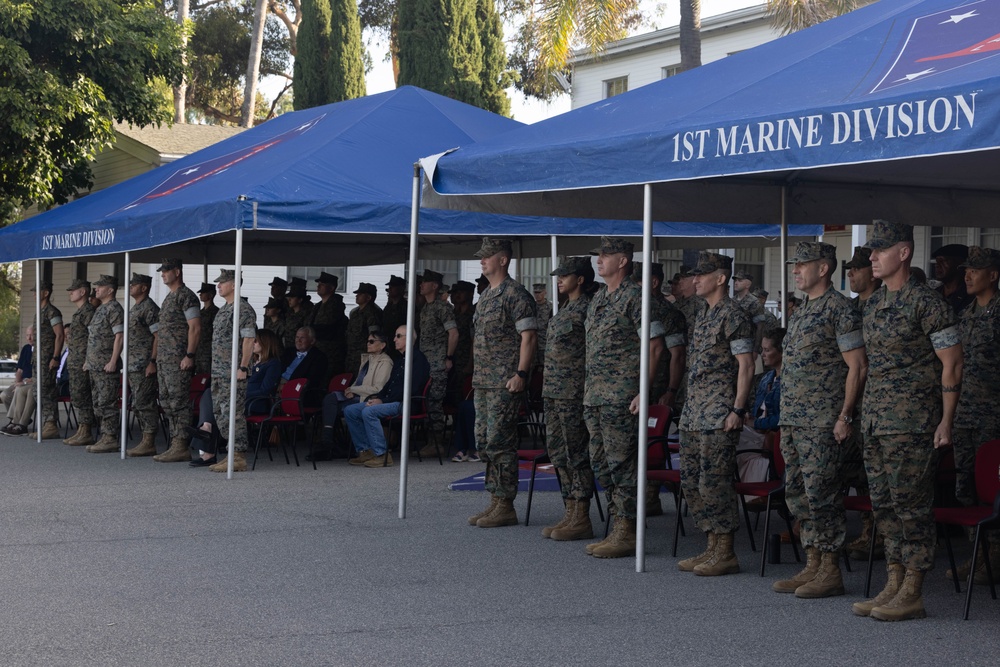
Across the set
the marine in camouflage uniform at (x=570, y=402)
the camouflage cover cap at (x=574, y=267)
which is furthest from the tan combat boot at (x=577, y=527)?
the camouflage cover cap at (x=574, y=267)

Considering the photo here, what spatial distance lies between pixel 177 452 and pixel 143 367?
1.12 metres

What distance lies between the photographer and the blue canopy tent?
5488mm

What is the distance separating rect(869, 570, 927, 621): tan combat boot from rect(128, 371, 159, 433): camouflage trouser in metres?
8.95

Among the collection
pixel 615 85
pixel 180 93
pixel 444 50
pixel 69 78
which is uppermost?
pixel 180 93

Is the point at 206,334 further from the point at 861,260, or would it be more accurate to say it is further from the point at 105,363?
the point at 861,260

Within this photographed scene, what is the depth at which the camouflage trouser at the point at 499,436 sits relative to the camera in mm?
8461

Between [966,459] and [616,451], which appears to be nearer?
[966,459]

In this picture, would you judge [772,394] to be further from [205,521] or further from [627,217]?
[205,521]

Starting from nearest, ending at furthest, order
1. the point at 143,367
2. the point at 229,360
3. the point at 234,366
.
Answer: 1. the point at 234,366
2. the point at 229,360
3. the point at 143,367

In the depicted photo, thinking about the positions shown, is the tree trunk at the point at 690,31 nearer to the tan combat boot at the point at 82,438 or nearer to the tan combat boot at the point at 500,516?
the tan combat boot at the point at 82,438

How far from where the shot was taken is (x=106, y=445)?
13.3 m

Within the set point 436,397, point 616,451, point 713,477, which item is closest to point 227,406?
point 436,397

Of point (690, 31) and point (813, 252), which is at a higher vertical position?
point (690, 31)

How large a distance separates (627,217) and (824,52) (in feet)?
8.92
